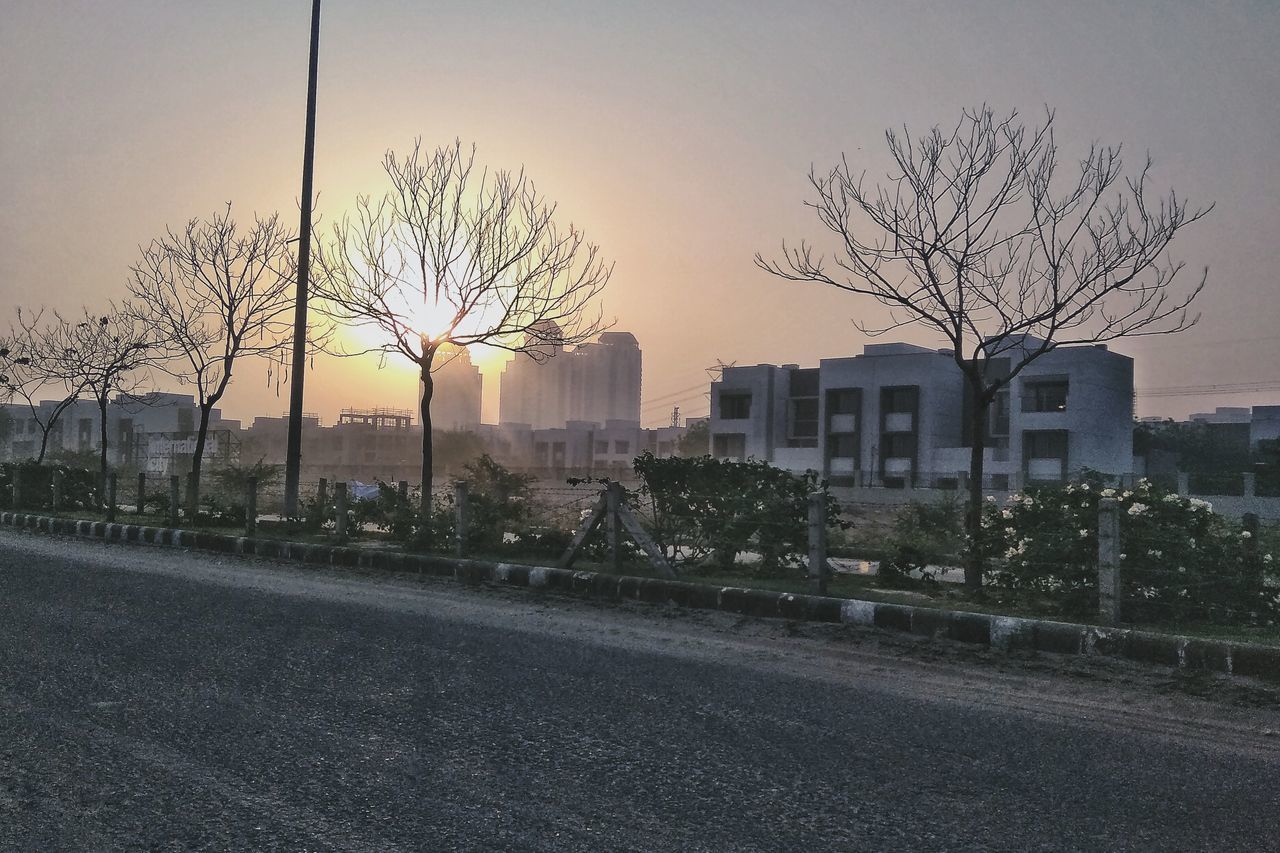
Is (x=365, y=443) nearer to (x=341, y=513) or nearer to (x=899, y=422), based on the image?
(x=899, y=422)

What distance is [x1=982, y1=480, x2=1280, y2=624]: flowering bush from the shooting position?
884cm

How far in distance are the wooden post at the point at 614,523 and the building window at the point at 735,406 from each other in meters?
68.9

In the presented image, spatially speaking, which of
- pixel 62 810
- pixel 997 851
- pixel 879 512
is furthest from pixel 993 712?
pixel 879 512

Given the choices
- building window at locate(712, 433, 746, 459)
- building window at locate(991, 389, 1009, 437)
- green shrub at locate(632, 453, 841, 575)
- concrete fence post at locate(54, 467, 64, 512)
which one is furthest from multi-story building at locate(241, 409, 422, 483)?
green shrub at locate(632, 453, 841, 575)

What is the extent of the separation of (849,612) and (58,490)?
24.1 metres

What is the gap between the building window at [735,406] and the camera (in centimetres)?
8100

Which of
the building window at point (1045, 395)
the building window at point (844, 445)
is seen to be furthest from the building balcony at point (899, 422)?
the building window at point (1045, 395)

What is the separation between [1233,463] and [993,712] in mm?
79597

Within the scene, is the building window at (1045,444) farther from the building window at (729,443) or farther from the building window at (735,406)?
the building window at (735,406)

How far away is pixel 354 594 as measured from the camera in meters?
11.0

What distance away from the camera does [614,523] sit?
40.1 feet

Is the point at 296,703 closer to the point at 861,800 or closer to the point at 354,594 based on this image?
A: the point at 861,800

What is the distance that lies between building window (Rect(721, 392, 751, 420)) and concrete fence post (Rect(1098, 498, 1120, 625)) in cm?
7221

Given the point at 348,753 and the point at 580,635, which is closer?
the point at 348,753
